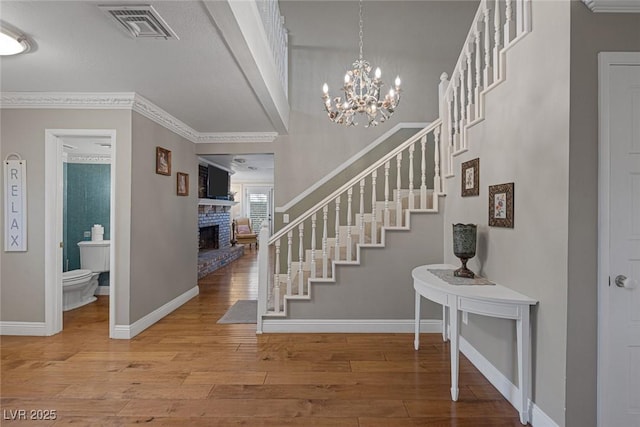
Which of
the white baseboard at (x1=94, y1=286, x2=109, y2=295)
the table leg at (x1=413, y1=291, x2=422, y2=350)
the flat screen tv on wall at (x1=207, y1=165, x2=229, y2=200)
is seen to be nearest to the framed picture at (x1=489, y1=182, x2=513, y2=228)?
the table leg at (x1=413, y1=291, x2=422, y2=350)

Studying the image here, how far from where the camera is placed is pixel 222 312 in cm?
402

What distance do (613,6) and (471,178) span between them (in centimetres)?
134

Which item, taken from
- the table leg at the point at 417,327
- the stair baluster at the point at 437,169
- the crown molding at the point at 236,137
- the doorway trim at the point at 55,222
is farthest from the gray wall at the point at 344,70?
the table leg at the point at 417,327

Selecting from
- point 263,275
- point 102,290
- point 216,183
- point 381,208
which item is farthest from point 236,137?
point 102,290

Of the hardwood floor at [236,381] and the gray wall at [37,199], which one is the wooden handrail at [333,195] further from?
the gray wall at [37,199]

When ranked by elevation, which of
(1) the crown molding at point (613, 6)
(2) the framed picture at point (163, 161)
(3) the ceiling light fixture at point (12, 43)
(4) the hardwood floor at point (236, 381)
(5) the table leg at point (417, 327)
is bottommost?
(4) the hardwood floor at point (236, 381)

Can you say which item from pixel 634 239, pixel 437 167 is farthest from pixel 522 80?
pixel 437 167

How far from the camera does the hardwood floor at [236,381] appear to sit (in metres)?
2.00

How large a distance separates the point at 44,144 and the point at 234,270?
434 centimetres

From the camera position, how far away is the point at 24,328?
326 cm

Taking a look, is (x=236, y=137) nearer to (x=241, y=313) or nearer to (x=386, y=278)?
(x=241, y=313)

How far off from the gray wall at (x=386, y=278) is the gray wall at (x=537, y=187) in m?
0.91

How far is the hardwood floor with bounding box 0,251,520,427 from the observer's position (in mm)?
1995

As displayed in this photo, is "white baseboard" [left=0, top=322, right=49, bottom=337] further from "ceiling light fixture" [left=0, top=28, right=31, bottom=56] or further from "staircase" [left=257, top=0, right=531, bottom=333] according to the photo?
"ceiling light fixture" [left=0, top=28, right=31, bottom=56]
